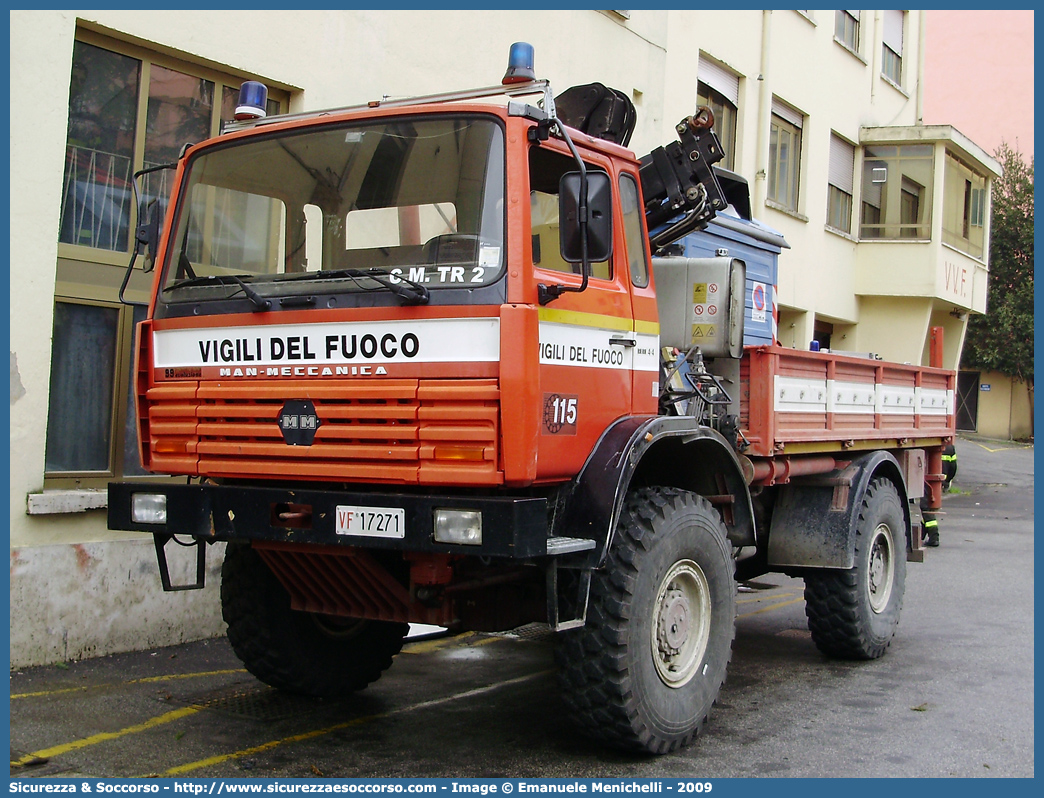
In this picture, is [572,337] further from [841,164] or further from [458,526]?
[841,164]

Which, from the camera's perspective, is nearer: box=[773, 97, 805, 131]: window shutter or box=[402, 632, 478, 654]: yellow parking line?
box=[402, 632, 478, 654]: yellow parking line

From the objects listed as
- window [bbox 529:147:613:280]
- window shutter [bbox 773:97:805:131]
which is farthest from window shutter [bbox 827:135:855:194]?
window [bbox 529:147:613:280]

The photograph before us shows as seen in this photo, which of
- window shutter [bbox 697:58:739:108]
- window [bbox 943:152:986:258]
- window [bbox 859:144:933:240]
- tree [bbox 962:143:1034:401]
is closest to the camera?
window shutter [bbox 697:58:739:108]

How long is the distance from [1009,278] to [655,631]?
30.3 metres

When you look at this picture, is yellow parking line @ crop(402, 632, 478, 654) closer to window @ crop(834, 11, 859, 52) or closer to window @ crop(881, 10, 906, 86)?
window @ crop(834, 11, 859, 52)

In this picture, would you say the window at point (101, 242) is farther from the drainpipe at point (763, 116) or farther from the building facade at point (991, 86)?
the building facade at point (991, 86)

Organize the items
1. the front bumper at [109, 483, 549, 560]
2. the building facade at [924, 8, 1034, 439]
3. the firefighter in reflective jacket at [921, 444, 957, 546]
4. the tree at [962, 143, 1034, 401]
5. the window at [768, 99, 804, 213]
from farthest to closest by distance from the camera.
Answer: the tree at [962, 143, 1034, 401]
the building facade at [924, 8, 1034, 439]
the window at [768, 99, 804, 213]
the firefighter in reflective jacket at [921, 444, 957, 546]
the front bumper at [109, 483, 549, 560]

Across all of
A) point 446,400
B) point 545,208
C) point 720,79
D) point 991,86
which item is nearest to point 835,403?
point 545,208

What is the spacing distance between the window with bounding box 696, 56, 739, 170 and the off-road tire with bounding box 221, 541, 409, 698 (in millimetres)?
10114

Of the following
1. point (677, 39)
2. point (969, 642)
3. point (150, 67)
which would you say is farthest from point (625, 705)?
point (677, 39)

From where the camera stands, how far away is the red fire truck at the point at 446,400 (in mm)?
4324

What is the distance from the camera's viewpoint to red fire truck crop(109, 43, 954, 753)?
4.32 metres

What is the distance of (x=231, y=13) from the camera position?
7531 millimetres

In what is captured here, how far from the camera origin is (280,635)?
18.3ft
